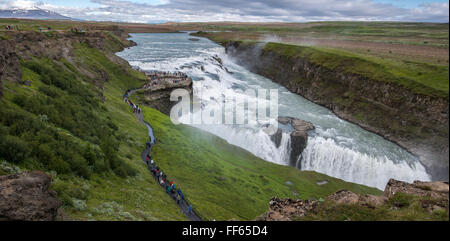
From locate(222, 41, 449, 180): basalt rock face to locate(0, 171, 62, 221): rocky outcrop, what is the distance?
13.1 m

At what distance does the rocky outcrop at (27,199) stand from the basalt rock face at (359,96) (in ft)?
43.1

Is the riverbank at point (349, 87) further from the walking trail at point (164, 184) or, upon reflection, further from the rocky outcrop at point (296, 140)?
the walking trail at point (164, 184)

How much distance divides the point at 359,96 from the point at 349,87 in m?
7.88

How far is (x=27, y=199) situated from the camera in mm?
9562

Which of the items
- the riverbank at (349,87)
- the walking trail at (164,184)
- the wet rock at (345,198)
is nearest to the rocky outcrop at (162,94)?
the walking trail at (164,184)

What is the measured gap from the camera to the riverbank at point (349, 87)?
17.3m

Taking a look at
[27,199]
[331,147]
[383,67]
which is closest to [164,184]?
[27,199]

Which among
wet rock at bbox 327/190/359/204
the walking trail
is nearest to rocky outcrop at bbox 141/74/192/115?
the walking trail

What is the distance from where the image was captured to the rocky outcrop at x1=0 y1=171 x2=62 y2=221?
9.08 metres

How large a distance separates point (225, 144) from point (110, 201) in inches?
1082

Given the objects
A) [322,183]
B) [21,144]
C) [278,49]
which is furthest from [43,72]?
[278,49]

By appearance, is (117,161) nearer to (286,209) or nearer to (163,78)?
(286,209)

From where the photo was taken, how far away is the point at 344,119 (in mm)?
53281
